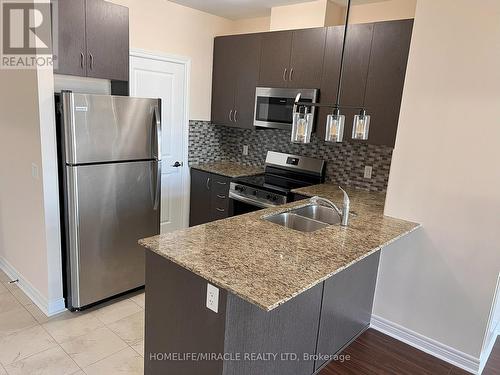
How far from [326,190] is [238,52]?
5.86 feet

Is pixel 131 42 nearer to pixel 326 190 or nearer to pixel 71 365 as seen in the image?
pixel 326 190

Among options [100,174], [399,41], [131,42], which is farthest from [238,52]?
[100,174]

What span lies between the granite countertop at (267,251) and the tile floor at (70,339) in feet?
3.43

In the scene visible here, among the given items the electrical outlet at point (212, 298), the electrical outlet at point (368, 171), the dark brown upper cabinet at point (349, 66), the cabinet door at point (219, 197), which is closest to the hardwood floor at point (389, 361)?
the electrical outlet at point (212, 298)

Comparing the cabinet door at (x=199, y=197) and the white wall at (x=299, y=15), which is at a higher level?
the white wall at (x=299, y=15)

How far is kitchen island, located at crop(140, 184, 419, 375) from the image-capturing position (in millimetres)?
1506

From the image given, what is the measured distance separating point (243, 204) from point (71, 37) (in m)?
2.05

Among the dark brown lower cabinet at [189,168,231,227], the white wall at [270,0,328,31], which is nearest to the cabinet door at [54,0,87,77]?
the dark brown lower cabinet at [189,168,231,227]

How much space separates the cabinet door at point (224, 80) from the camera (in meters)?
3.97

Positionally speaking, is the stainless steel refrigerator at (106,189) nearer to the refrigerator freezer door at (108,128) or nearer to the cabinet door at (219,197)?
the refrigerator freezer door at (108,128)

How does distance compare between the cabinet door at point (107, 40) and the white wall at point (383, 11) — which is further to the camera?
the white wall at point (383, 11)

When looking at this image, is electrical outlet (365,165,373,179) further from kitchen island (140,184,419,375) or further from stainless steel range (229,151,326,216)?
kitchen island (140,184,419,375)

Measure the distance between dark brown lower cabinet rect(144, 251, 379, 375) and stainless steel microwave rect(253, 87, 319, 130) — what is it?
167 centimetres

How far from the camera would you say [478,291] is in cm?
222
